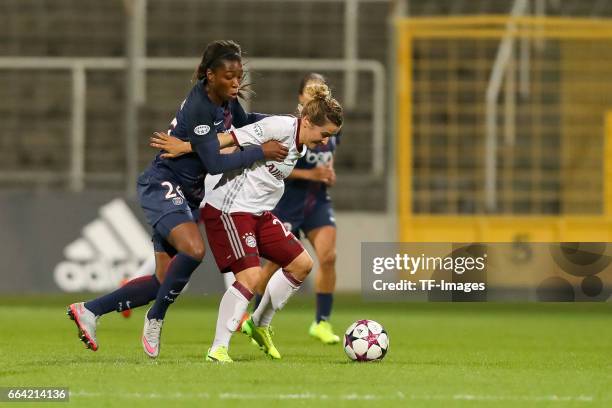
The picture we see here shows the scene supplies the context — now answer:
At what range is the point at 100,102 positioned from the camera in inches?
671

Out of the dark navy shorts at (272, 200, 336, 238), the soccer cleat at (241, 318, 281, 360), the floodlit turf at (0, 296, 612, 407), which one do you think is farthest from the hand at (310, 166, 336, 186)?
the soccer cleat at (241, 318, 281, 360)

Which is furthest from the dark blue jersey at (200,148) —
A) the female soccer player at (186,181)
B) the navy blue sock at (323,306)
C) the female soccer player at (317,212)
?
the navy blue sock at (323,306)

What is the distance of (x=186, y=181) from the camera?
766 centimetres

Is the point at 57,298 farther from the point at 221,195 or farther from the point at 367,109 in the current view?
the point at 221,195

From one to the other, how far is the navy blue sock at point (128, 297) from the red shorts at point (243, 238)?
481 mm

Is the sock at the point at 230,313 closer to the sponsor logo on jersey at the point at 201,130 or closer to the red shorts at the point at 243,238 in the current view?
the red shorts at the point at 243,238

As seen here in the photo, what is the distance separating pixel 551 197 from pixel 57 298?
617cm

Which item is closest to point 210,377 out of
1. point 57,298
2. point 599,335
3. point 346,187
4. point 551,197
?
point 599,335

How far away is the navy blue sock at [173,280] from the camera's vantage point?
7395 mm

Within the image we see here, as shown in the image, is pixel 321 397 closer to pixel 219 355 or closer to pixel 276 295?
pixel 219 355

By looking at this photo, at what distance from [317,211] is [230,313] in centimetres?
274

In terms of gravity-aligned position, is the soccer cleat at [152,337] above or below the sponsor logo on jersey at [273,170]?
below

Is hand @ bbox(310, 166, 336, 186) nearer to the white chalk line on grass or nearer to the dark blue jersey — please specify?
the dark blue jersey

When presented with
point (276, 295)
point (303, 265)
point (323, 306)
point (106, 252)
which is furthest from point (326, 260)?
point (106, 252)
